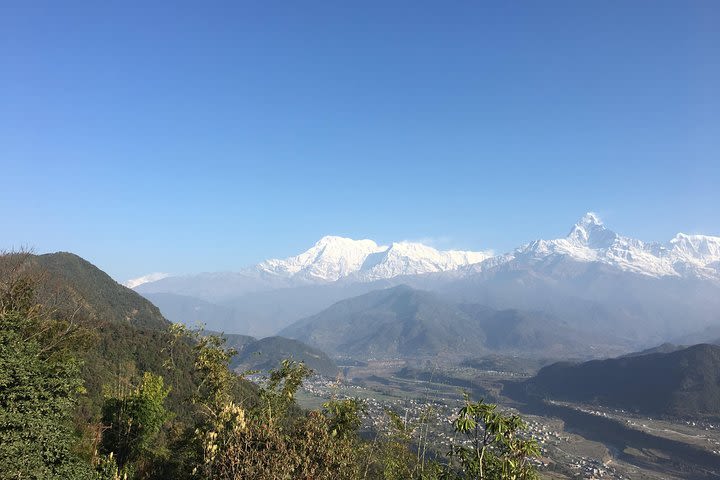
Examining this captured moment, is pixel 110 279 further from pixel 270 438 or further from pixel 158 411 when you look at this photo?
pixel 270 438

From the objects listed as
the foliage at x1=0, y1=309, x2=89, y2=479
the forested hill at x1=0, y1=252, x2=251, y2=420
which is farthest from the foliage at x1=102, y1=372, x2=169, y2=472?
the foliage at x1=0, y1=309, x2=89, y2=479

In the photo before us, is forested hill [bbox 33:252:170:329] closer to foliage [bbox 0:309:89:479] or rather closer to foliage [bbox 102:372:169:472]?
foliage [bbox 102:372:169:472]

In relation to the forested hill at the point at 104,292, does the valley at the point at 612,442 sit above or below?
below

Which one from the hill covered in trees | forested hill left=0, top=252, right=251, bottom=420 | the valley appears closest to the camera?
the hill covered in trees

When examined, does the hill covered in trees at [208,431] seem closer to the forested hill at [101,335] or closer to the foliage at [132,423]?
the foliage at [132,423]

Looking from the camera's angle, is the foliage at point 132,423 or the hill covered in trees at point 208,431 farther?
the foliage at point 132,423

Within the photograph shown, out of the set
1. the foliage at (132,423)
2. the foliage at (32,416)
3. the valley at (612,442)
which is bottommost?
the valley at (612,442)

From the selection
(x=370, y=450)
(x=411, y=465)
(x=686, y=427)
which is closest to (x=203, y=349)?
(x=370, y=450)

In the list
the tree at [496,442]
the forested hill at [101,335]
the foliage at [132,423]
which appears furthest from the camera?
the forested hill at [101,335]

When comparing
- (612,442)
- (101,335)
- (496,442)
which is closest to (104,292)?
(101,335)

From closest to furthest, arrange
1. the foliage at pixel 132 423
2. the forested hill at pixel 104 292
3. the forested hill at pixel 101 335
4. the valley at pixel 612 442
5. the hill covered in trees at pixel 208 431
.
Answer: the hill covered in trees at pixel 208 431 < the foliage at pixel 132 423 < the forested hill at pixel 101 335 < the valley at pixel 612 442 < the forested hill at pixel 104 292

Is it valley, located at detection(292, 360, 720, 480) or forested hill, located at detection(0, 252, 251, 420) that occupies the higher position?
forested hill, located at detection(0, 252, 251, 420)

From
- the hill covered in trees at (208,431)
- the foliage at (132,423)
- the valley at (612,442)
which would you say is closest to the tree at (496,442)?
the hill covered in trees at (208,431)
